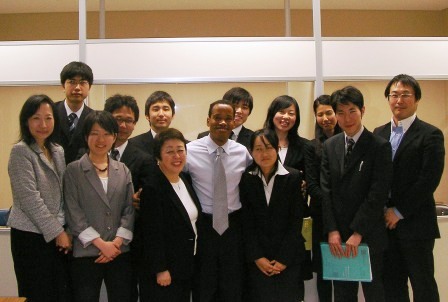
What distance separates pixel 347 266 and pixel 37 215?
193 cm

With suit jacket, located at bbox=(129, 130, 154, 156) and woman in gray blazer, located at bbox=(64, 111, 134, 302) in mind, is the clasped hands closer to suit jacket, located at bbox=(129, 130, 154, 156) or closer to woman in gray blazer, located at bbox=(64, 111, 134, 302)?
woman in gray blazer, located at bbox=(64, 111, 134, 302)

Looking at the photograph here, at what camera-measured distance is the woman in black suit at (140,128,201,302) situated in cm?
264

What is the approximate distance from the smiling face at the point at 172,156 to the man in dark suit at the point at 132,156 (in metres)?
0.15

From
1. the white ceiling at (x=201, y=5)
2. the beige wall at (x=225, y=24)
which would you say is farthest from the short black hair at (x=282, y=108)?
the beige wall at (x=225, y=24)

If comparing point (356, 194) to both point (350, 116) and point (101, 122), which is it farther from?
point (101, 122)

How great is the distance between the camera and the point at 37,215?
2.58m

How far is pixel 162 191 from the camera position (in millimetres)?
2684

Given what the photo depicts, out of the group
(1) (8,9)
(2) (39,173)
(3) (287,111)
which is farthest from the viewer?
(1) (8,9)

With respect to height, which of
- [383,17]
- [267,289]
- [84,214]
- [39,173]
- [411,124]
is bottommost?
[267,289]

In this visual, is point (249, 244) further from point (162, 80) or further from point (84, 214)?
point (162, 80)

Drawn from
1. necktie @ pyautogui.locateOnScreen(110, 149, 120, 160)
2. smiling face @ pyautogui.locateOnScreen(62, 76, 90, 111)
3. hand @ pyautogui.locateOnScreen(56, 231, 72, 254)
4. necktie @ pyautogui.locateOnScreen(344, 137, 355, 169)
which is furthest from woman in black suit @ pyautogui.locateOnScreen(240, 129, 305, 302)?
smiling face @ pyautogui.locateOnScreen(62, 76, 90, 111)

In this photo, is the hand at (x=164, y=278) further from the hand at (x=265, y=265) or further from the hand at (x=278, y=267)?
the hand at (x=278, y=267)

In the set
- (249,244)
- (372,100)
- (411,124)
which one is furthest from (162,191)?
(372,100)

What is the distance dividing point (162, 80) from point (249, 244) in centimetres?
186
